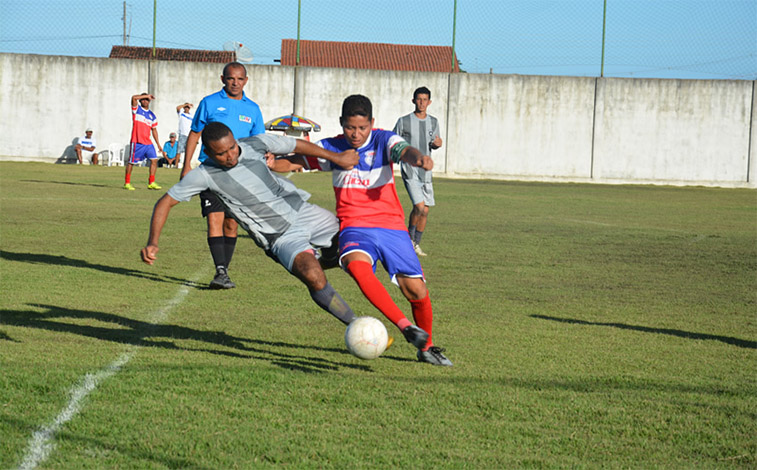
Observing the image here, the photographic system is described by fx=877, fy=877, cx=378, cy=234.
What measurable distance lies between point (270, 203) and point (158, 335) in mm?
1133

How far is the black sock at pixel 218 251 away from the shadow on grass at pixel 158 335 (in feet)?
4.98

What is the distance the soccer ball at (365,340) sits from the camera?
4734 mm

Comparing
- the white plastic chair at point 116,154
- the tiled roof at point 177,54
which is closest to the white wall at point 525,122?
the tiled roof at point 177,54

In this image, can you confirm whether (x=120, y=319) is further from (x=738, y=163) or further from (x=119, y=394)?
(x=738, y=163)

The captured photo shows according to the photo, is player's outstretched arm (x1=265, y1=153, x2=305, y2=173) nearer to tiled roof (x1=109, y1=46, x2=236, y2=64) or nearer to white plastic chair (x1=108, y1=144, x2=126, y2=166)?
white plastic chair (x1=108, y1=144, x2=126, y2=166)

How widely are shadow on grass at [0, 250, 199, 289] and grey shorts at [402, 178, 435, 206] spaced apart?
3.44 m

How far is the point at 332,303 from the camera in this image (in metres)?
5.17

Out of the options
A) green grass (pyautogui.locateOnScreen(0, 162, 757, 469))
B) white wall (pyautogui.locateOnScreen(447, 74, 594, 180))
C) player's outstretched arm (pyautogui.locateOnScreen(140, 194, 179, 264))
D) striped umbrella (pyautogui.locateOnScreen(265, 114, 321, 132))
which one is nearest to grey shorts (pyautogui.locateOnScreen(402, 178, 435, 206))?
green grass (pyautogui.locateOnScreen(0, 162, 757, 469))

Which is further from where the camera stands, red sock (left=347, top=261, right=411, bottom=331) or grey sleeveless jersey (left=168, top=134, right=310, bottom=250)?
grey sleeveless jersey (left=168, top=134, right=310, bottom=250)

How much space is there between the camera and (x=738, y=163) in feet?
104

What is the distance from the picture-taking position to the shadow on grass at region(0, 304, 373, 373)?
5102 mm

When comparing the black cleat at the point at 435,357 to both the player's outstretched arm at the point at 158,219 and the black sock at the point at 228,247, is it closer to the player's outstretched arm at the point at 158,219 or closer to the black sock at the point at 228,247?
the player's outstretched arm at the point at 158,219

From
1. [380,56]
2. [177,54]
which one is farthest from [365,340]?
[380,56]

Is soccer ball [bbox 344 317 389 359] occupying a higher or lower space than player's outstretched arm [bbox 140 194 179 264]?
lower
